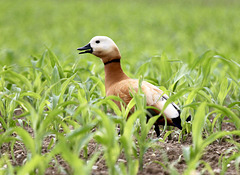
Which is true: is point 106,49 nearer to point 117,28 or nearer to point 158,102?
point 158,102

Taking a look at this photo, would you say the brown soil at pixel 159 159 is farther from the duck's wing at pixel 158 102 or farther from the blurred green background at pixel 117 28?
the blurred green background at pixel 117 28

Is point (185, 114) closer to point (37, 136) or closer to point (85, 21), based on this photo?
point (37, 136)

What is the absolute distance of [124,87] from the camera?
3.17 meters

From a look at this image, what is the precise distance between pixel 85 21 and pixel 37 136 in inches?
568

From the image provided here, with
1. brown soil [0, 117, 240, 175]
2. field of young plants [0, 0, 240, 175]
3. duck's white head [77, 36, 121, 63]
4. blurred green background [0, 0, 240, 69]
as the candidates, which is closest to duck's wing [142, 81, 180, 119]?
field of young plants [0, 0, 240, 175]

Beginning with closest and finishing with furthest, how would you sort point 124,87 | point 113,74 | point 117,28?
point 124,87 → point 113,74 → point 117,28

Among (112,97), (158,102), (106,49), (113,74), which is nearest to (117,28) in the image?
(106,49)

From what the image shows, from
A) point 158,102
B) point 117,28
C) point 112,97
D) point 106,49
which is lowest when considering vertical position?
point 158,102

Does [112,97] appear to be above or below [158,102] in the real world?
above

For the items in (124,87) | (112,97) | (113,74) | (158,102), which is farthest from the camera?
(113,74)

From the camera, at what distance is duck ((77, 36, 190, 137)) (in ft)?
9.82

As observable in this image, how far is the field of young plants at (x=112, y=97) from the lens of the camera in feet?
7.29

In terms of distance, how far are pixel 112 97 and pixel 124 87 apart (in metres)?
0.46

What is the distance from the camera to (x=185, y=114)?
10.2 ft
